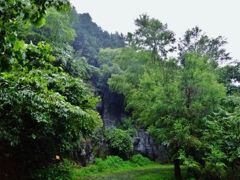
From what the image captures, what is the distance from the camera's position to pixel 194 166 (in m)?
7.81

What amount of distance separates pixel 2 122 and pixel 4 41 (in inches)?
172

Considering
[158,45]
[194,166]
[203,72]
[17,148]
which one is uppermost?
[158,45]

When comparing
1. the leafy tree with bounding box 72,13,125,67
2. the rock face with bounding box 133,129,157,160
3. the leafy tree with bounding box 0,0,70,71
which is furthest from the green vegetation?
the leafy tree with bounding box 72,13,125,67

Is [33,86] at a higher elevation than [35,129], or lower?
higher

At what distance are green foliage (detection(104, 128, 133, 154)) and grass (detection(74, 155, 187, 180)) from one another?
39.5 inches

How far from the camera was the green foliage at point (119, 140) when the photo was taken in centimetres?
1602

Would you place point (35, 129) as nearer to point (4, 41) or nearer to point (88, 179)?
point (88, 179)

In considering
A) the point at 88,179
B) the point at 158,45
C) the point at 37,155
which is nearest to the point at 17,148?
the point at 37,155

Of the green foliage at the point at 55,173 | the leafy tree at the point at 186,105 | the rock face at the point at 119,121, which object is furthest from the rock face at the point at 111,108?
the green foliage at the point at 55,173

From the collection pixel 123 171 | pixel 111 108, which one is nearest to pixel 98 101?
pixel 123 171

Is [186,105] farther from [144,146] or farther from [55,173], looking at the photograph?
[144,146]

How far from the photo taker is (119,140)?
1606cm

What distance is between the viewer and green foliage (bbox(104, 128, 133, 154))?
16.0m

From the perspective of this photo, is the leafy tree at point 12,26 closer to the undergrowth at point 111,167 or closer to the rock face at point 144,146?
the undergrowth at point 111,167
